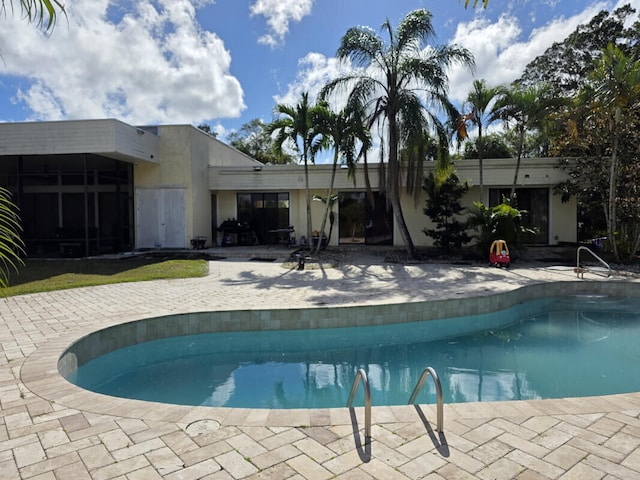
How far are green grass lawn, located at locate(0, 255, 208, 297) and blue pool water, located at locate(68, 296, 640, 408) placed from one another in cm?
406

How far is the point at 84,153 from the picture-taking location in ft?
41.1

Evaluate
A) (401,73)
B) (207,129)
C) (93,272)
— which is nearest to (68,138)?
(93,272)

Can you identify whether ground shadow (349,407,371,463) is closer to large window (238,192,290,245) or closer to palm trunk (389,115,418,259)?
palm trunk (389,115,418,259)

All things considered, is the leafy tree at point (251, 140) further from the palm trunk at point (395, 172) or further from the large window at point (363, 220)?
the palm trunk at point (395, 172)

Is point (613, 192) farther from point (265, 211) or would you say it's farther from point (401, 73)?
point (265, 211)

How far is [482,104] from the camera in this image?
12.6m

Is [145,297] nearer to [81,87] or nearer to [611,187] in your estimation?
[81,87]

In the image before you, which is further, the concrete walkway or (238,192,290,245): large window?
(238,192,290,245): large window

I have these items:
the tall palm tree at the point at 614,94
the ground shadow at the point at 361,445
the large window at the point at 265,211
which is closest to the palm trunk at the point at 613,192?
the tall palm tree at the point at 614,94

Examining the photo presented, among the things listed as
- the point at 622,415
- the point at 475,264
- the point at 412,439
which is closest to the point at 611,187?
the point at 475,264

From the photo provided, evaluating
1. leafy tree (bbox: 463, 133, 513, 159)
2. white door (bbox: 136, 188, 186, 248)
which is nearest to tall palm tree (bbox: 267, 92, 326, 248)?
white door (bbox: 136, 188, 186, 248)

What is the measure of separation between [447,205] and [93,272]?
10650 millimetres

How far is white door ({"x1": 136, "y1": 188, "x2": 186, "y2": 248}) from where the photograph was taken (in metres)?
14.7

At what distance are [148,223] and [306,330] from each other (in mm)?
10973
